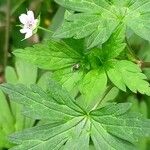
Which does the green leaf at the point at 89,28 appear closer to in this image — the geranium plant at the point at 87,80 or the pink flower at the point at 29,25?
the geranium plant at the point at 87,80

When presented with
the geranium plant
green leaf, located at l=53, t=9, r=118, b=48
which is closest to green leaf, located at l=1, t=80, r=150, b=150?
the geranium plant

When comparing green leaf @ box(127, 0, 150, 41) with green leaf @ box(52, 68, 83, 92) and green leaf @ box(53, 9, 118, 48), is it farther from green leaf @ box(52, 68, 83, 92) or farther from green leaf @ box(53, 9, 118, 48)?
green leaf @ box(52, 68, 83, 92)

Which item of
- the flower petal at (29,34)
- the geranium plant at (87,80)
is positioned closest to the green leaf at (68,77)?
the geranium plant at (87,80)

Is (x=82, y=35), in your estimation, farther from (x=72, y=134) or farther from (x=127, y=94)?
(x=127, y=94)

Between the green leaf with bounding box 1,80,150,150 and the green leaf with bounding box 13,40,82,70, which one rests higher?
the green leaf with bounding box 13,40,82,70

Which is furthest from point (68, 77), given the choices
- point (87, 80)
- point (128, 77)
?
point (128, 77)

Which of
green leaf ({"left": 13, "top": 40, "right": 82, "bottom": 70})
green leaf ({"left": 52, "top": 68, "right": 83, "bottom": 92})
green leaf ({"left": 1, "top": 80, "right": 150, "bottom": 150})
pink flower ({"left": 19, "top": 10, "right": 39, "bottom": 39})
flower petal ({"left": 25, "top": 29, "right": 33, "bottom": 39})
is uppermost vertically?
pink flower ({"left": 19, "top": 10, "right": 39, "bottom": 39})
